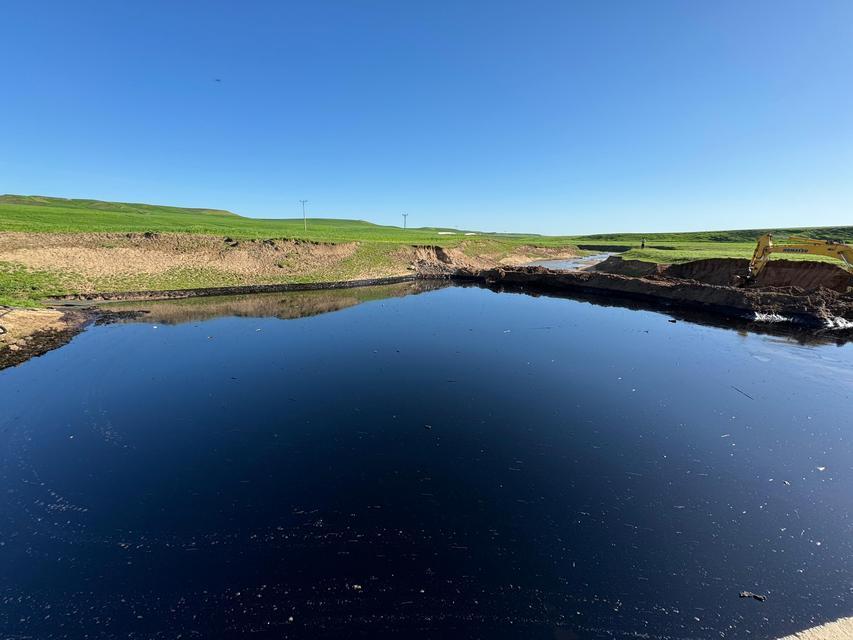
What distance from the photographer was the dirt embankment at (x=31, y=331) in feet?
54.5

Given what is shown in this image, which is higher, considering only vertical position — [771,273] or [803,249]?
[803,249]

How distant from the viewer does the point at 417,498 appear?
8.35 metres

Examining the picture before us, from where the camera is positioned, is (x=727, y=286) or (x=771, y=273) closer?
(x=727, y=286)

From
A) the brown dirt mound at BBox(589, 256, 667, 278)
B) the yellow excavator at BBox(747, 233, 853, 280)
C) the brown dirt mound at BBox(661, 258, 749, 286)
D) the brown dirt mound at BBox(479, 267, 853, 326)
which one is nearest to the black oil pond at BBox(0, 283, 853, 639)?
the brown dirt mound at BBox(479, 267, 853, 326)

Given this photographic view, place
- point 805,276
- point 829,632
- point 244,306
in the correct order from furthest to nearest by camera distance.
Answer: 1. point 805,276
2. point 244,306
3. point 829,632

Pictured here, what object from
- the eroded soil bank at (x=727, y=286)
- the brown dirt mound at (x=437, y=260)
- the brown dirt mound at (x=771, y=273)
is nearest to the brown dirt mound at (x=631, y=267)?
the brown dirt mound at (x=771, y=273)

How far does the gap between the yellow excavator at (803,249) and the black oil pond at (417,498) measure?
67.1 ft

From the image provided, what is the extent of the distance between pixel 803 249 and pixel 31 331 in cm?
5246

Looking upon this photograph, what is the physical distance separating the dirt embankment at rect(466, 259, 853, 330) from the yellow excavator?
1.64 m

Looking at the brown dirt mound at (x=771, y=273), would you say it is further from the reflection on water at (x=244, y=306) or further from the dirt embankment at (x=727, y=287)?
the reflection on water at (x=244, y=306)

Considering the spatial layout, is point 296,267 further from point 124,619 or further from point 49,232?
point 124,619

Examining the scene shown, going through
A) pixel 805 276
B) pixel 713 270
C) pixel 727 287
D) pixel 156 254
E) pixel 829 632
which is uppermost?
pixel 713 270

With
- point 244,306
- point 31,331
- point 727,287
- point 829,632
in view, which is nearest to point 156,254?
point 244,306

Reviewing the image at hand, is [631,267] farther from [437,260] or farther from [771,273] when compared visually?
[437,260]
